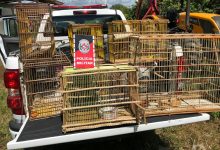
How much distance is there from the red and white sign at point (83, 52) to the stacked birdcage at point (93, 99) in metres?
0.09

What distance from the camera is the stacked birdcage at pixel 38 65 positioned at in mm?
3469

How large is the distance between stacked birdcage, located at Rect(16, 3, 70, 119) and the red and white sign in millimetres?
548

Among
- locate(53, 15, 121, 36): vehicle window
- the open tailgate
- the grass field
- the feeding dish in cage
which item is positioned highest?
locate(53, 15, 121, 36): vehicle window

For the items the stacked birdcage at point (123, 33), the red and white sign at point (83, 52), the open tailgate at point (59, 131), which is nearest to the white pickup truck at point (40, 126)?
the open tailgate at point (59, 131)

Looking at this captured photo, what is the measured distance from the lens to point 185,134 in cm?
479

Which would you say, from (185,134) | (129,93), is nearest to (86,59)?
(129,93)

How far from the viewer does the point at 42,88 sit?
365 cm

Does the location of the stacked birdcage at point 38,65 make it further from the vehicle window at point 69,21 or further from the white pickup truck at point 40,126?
the vehicle window at point 69,21

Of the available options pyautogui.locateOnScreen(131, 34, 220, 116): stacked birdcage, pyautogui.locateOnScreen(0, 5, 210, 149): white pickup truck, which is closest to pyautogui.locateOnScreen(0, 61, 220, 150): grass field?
pyautogui.locateOnScreen(131, 34, 220, 116): stacked birdcage

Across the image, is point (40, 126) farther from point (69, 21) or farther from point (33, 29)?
point (69, 21)

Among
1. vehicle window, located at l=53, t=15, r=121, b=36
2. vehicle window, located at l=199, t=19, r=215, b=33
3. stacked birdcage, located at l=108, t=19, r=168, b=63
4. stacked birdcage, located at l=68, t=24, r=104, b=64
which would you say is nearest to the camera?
stacked birdcage, located at l=108, t=19, r=168, b=63

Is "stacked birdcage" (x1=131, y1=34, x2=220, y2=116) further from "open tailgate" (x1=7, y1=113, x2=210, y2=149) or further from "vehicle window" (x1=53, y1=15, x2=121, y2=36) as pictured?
"vehicle window" (x1=53, y1=15, x2=121, y2=36)

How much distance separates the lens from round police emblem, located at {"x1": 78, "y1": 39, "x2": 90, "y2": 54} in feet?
10.4

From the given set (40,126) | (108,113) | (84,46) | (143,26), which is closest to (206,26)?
(143,26)
